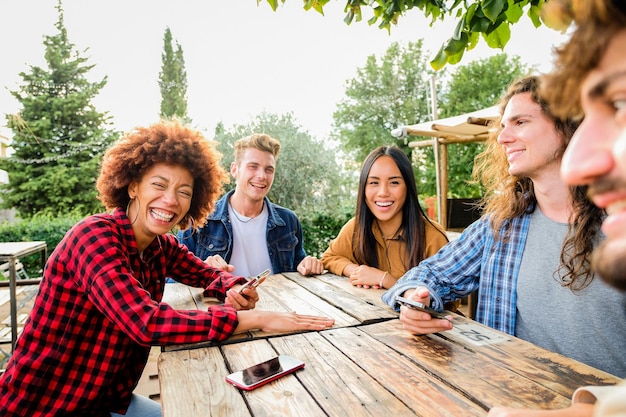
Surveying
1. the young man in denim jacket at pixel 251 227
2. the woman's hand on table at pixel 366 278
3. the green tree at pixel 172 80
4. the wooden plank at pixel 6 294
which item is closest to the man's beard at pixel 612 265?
the woman's hand on table at pixel 366 278

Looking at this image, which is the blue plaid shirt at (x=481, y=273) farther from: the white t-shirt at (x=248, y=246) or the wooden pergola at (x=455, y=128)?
the wooden pergola at (x=455, y=128)

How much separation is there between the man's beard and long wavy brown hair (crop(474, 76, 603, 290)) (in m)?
1.47

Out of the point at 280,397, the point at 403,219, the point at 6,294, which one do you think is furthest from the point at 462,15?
the point at 6,294

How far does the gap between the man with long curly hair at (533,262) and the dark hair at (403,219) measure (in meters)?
0.76

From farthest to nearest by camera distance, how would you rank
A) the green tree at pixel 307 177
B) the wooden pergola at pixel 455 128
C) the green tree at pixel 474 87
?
1. the green tree at pixel 474 87
2. the green tree at pixel 307 177
3. the wooden pergola at pixel 455 128

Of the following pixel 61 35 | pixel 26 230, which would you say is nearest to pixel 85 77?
pixel 61 35

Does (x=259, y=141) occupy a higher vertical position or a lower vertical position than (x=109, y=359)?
higher

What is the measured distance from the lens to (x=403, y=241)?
121 inches

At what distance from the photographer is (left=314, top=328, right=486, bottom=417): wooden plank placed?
1024 mm

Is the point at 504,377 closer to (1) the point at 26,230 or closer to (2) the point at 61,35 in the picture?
(1) the point at 26,230

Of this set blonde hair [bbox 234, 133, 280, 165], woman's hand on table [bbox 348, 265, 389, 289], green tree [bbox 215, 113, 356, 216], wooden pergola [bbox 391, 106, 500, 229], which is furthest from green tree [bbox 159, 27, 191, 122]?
woman's hand on table [bbox 348, 265, 389, 289]

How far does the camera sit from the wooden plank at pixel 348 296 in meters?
1.90

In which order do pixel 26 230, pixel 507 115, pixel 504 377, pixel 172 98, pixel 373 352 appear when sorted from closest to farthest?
pixel 504 377 → pixel 373 352 → pixel 507 115 → pixel 26 230 → pixel 172 98

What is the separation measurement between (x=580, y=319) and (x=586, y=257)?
10.1 inches
